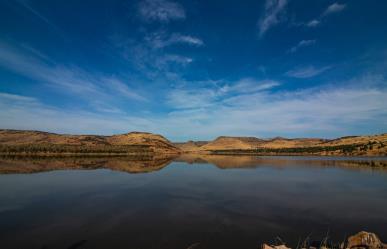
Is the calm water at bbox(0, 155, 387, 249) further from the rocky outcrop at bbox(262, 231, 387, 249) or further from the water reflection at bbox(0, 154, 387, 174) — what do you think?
the water reflection at bbox(0, 154, 387, 174)

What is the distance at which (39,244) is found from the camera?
43.4 ft

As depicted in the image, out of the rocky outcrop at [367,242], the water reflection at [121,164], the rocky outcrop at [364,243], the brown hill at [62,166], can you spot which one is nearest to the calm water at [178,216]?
the rocky outcrop at [364,243]

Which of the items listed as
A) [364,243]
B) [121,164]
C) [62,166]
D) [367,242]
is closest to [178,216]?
[364,243]

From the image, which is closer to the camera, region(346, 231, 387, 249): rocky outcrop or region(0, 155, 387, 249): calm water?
region(346, 231, 387, 249): rocky outcrop

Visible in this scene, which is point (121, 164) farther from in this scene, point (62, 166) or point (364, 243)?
point (364, 243)

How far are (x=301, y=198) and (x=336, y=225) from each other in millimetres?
9210

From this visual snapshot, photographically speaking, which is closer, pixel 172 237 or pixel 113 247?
pixel 113 247

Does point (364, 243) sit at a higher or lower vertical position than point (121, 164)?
lower

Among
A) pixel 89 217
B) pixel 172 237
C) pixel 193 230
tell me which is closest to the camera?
pixel 172 237

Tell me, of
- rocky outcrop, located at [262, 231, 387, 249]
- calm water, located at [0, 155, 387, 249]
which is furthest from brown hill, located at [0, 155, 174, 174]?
rocky outcrop, located at [262, 231, 387, 249]

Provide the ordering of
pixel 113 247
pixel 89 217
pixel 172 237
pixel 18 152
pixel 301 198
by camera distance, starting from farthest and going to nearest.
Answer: pixel 18 152, pixel 301 198, pixel 89 217, pixel 172 237, pixel 113 247

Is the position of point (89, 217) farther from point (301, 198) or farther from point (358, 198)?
point (358, 198)

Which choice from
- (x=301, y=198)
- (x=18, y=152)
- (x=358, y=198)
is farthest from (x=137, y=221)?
(x=18, y=152)

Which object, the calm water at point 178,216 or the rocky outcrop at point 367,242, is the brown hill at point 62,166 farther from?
the rocky outcrop at point 367,242
